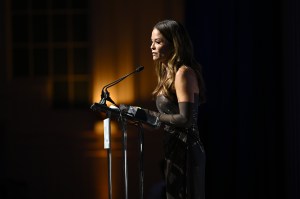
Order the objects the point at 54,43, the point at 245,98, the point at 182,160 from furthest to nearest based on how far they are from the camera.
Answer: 1. the point at 54,43
2. the point at 245,98
3. the point at 182,160

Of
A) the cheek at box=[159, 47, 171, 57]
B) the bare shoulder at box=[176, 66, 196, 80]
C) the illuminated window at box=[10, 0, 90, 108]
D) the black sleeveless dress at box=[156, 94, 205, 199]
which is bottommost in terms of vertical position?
the black sleeveless dress at box=[156, 94, 205, 199]

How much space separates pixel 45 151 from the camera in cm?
512

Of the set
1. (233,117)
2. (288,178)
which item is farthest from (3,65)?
(288,178)

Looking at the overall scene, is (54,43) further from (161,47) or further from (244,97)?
(161,47)

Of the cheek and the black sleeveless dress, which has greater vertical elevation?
the cheek

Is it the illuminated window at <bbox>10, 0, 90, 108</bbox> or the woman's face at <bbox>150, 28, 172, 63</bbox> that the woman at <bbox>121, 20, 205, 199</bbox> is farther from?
the illuminated window at <bbox>10, 0, 90, 108</bbox>

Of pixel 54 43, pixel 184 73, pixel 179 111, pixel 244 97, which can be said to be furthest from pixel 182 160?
pixel 54 43

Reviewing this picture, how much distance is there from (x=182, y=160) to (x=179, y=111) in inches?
7.1

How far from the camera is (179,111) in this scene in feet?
7.16

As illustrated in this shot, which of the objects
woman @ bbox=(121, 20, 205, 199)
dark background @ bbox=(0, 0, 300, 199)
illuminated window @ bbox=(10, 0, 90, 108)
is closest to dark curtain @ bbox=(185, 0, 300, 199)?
dark background @ bbox=(0, 0, 300, 199)

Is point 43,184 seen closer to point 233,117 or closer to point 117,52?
point 117,52

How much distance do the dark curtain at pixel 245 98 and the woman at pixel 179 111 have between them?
8.52 ft

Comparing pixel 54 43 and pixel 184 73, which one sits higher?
pixel 54 43

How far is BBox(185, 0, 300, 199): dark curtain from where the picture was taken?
189 inches
